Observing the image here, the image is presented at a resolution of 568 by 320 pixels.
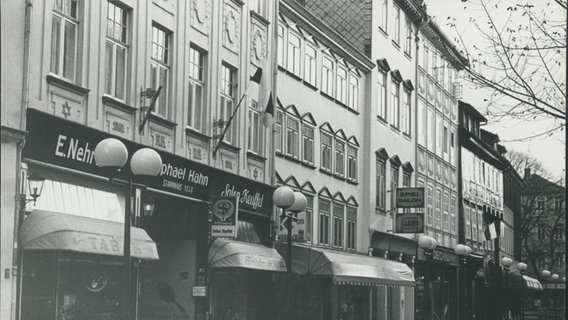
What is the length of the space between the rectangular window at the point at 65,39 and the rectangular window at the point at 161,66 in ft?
10.8

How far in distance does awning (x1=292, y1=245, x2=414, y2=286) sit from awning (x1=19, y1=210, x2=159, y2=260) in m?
10.7

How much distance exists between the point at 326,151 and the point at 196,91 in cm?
1112

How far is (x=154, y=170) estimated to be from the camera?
1642cm

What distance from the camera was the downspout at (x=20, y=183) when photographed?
17078 mm

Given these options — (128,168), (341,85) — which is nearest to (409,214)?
(341,85)

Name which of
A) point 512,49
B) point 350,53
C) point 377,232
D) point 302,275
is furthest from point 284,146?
point 512,49

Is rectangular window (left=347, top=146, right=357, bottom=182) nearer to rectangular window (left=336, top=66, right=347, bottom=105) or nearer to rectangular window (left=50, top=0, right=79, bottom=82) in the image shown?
rectangular window (left=336, top=66, right=347, bottom=105)

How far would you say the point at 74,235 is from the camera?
17969 millimetres

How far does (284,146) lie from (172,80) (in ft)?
27.1

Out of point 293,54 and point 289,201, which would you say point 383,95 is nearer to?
point 293,54

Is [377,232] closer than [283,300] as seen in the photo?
No

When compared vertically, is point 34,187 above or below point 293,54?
below

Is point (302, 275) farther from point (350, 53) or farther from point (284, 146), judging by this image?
point (350, 53)

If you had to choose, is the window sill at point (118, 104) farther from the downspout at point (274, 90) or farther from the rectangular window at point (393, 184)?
the rectangular window at point (393, 184)
